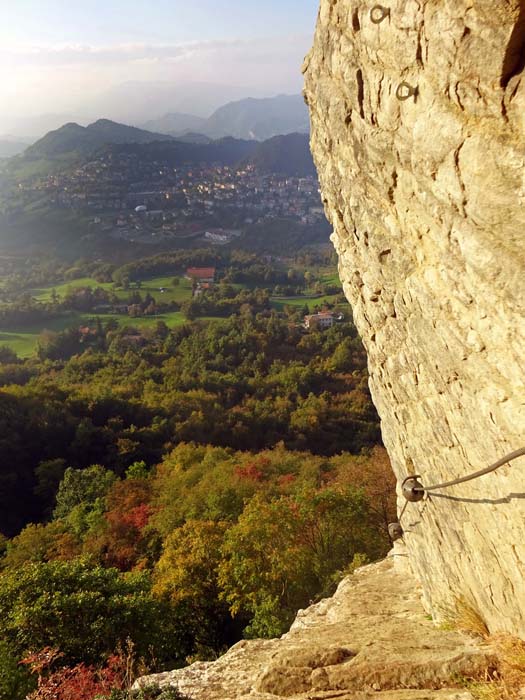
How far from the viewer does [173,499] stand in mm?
24828

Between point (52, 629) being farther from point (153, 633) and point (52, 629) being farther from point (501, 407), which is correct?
point (501, 407)

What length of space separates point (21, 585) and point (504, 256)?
14349 mm

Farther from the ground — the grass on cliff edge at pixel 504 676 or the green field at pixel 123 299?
the green field at pixel 123 299

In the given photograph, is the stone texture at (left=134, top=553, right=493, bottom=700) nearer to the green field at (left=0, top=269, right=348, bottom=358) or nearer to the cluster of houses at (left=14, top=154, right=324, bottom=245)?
the green field at (left=0, top=269, right=348, bottom=358)

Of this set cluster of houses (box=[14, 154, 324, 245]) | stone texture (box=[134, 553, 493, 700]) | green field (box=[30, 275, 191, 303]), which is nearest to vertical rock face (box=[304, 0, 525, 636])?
stone texture (box=[134, 553, 493, 700])

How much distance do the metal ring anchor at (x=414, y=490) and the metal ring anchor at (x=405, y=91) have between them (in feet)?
17.9

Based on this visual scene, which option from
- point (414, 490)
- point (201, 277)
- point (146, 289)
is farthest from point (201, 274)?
point (414, 490)

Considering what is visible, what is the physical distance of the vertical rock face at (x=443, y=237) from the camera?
4316 mm

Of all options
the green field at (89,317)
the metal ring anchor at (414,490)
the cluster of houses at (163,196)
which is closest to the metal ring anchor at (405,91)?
the metal ring anchor at (414,490)

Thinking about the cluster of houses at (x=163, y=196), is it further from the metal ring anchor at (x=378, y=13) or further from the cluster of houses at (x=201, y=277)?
the metal ring anchor at (x=378, y=13)

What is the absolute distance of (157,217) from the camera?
145 meters

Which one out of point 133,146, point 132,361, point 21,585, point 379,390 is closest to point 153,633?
point 21,585

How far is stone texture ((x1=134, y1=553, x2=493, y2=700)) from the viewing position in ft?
19.3

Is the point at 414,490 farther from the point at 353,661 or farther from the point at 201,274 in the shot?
the point at 201,274
